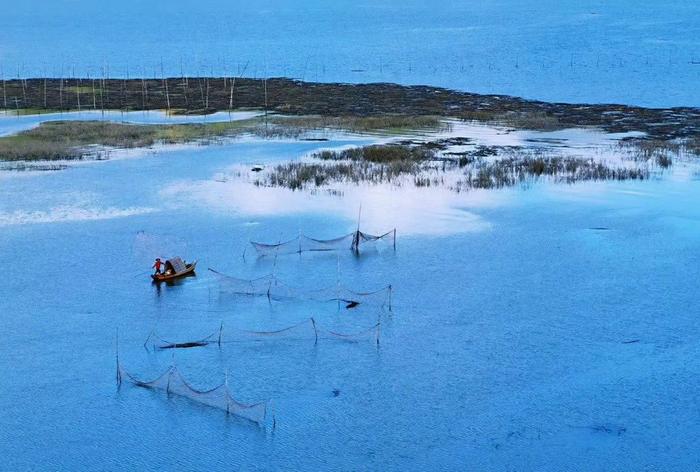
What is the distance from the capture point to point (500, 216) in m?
33.7

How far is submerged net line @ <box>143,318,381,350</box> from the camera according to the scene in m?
22.5

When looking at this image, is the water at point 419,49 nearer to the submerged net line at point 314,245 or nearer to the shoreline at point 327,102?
the shoreline at point 327,102

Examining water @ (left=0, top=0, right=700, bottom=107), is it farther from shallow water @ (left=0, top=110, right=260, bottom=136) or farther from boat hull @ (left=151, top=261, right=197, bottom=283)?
boat hull @ (left=151, top=261, right=197, bottom=283)

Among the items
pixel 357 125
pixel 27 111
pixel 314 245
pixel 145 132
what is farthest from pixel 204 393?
pixel 27 111

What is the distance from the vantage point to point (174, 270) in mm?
26953

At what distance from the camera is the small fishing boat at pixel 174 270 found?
87.8 feet

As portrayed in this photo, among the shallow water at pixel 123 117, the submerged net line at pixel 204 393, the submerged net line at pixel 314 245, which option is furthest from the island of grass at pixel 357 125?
the submerged net line at pixel 204 393

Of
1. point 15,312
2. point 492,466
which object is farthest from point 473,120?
point 492,466

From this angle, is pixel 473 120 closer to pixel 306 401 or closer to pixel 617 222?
pixel 617 222

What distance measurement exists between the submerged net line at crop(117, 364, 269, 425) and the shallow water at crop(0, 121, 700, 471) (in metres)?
0.26

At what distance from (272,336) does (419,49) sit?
3472 inches

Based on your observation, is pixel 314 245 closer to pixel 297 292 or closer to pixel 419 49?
pixel 297 292

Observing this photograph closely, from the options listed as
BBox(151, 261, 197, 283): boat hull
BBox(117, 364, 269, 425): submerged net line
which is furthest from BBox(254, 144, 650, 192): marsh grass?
BBox(117, 364, 269, 425): submerged net line

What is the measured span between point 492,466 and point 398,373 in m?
3.98
